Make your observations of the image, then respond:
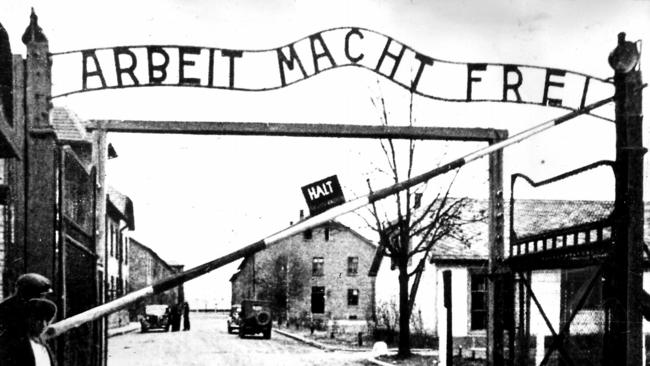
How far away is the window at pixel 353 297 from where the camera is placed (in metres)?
57.3

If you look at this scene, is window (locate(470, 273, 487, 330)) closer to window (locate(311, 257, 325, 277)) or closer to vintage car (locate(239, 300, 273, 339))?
vintage car (locate(239, 300, 273, 339))

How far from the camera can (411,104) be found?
17.6 metres

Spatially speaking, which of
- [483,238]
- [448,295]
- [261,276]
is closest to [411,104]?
[483,238]

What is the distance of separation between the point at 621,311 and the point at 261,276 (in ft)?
176

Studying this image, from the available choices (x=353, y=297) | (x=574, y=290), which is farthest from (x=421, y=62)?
(x=353, y=297)

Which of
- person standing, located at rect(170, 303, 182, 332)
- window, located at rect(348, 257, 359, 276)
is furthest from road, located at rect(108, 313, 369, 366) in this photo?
window, located at rect(348, 257, 359, 276)

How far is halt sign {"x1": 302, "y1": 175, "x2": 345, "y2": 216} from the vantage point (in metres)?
4.49

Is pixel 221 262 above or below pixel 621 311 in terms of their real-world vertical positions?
above

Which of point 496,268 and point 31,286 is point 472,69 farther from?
point 31,286

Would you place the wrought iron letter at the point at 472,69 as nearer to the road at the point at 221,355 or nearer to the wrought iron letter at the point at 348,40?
the wrought iron letter at the point at 348,40

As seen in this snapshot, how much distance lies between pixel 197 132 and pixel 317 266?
52.6 metres

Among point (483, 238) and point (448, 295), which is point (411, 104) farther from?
point (448, 295)

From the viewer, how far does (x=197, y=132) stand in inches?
201

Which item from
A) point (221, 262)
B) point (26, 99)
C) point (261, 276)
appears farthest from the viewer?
point (261, 276)
